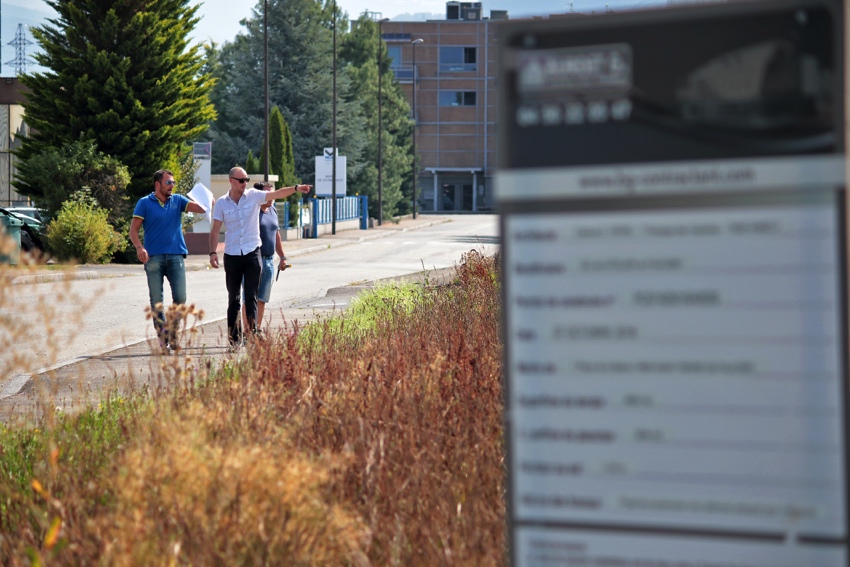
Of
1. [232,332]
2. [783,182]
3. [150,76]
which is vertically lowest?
[232,332]

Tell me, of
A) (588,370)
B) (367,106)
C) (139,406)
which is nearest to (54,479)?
(139,406)

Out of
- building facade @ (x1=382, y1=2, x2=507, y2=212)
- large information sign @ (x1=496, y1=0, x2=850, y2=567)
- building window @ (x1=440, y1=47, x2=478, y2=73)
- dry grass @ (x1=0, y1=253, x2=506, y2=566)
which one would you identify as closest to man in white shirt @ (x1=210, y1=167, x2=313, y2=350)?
dry grass @ (x1=0, y1=253, x2=506, y2=566)

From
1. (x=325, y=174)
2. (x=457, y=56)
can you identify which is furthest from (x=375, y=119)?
(x=457, y=56)

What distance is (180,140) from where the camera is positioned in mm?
28938

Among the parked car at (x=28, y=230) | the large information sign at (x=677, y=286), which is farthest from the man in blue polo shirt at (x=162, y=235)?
the parked car at (x=28, y=230)

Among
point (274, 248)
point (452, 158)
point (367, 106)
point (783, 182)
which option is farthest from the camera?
point (452, 158)

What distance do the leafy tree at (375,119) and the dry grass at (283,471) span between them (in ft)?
172

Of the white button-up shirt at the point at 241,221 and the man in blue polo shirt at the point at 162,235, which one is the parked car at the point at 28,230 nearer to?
the man in blue polo shirt at the point at 162,235

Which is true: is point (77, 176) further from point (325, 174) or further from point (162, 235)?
point (325, 174)

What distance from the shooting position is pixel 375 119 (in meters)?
63.2

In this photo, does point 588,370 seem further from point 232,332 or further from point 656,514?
point 232,332

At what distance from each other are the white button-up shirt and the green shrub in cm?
1508

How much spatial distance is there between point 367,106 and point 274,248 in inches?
2001

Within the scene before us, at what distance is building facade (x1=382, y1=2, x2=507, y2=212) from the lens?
300 feet
